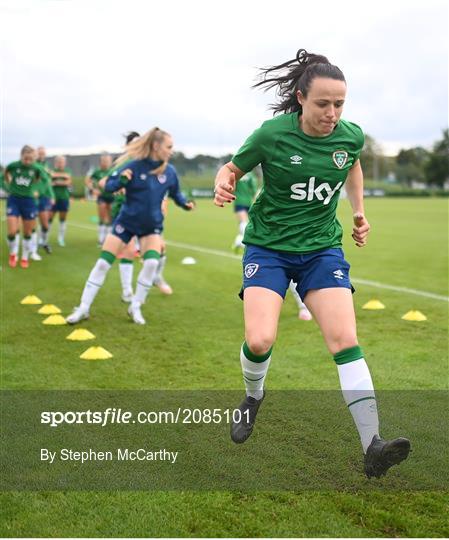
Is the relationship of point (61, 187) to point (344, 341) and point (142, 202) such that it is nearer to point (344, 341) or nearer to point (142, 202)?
point (142, 202)

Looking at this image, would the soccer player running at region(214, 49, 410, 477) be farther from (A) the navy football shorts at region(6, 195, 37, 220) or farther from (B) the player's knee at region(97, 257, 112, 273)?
(A) the navy football shorts at region(6, 195, 37, 220)

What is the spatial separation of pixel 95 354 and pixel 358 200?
133 inches

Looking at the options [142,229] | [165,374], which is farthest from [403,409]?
[142,229]

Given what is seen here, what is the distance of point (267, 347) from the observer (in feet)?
14.8

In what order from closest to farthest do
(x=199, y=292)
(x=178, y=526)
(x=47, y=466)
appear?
(x=178, y=526), (x=47, y=466), (x=199, y=292)

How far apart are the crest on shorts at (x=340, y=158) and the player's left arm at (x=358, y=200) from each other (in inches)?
9.5

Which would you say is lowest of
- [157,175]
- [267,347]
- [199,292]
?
[199,292]

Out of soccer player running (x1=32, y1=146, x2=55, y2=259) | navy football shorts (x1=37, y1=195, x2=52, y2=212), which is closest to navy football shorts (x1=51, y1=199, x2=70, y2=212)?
soccer player running (x1=32, y1=146, x2=55, y2=259)

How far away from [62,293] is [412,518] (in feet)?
28.7

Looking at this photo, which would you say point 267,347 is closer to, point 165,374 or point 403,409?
point 403,409

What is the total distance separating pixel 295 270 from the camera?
4.66 metres

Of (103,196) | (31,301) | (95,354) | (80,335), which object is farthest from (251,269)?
(103,196)

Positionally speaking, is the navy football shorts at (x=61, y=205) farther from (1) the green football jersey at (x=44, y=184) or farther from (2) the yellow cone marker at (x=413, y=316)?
(2) the yellow cone marker at (x=413, y=316)

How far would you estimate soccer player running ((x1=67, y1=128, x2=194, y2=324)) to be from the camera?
344 inches
